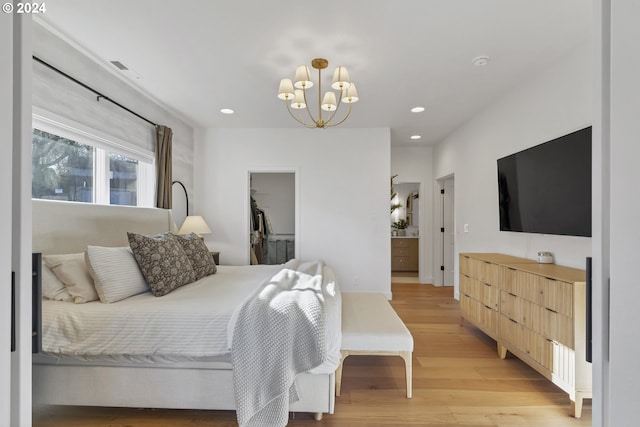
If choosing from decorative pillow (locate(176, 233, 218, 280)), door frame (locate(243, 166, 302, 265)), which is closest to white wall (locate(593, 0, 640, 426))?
decorative pillow (locate(176, 233, 218, 280))

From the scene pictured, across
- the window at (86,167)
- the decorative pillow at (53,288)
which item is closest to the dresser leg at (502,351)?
the decorative pillow at (53,288)

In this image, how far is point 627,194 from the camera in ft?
1.41

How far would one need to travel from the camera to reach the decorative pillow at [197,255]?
9.10 feet

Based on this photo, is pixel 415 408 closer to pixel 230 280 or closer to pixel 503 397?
pixel 503 397

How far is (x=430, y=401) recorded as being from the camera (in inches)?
80.0

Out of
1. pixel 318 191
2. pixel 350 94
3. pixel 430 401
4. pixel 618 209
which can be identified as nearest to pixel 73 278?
pixel 350 94

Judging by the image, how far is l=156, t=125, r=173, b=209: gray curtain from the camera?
3.53 metres

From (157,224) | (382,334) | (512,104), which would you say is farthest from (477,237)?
(157,224)

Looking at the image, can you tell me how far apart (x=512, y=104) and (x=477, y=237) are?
1.60 metres

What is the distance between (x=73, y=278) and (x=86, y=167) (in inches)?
48.3

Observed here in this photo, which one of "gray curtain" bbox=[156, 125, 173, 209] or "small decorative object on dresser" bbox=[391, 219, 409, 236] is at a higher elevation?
"gray curtain" bbox=[156, 125, 173, 209]

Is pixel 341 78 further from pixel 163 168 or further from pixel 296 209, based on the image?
pixel 296 209

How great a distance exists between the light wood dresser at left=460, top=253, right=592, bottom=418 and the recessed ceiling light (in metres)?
1.73

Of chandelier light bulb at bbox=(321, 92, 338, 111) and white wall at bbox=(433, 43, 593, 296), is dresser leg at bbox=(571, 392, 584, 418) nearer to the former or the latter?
white wall at bbox=(433, 43, 593, 296)
